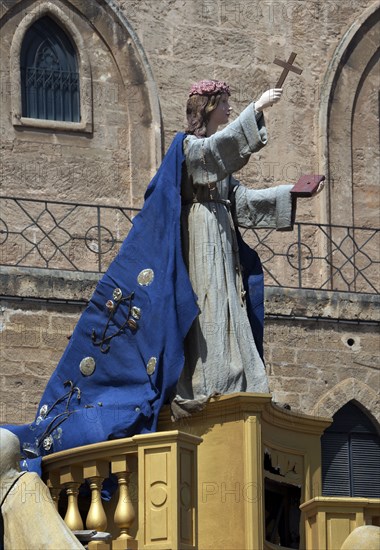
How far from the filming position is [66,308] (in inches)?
780

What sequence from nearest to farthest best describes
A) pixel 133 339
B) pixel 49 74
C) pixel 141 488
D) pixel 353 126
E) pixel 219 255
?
1. pixel 141 488
2. pixel 133 339
3. pixel 219 255
4. pixel 49 74
5. pixel 353 126

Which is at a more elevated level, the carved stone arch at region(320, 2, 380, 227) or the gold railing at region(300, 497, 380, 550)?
the carved stone arch at region(320, 2, 380, 227)

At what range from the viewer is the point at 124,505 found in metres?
11.9

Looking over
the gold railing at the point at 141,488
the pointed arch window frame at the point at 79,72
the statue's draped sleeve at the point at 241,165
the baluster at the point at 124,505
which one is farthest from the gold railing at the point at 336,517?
the pointed arch window frame at the point at 79,72

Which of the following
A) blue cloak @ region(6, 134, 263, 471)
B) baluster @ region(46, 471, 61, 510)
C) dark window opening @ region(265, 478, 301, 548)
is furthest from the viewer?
dark window opening @ region(265, 478, 301, 548)

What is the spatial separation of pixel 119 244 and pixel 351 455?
2.76 meters

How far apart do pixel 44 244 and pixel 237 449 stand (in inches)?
358

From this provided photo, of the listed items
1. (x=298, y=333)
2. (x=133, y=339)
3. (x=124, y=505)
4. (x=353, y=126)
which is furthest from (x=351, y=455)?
(x=124, y=505)

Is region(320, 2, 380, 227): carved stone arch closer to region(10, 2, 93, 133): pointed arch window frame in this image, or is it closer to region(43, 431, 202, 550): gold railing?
region(10, 2, 93, 133): pointed arch window frame

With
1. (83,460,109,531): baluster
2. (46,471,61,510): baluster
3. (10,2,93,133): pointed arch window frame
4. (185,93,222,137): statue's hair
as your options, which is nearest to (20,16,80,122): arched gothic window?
(10,2,93,133): pointed arch window frame

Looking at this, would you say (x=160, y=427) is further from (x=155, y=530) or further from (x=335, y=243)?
(x=335, y=243)

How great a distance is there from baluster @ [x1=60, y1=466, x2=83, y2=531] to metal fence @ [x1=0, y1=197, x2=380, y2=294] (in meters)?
8.26

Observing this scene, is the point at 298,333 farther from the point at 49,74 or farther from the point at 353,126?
the point at 49,74

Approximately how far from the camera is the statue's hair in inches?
528
